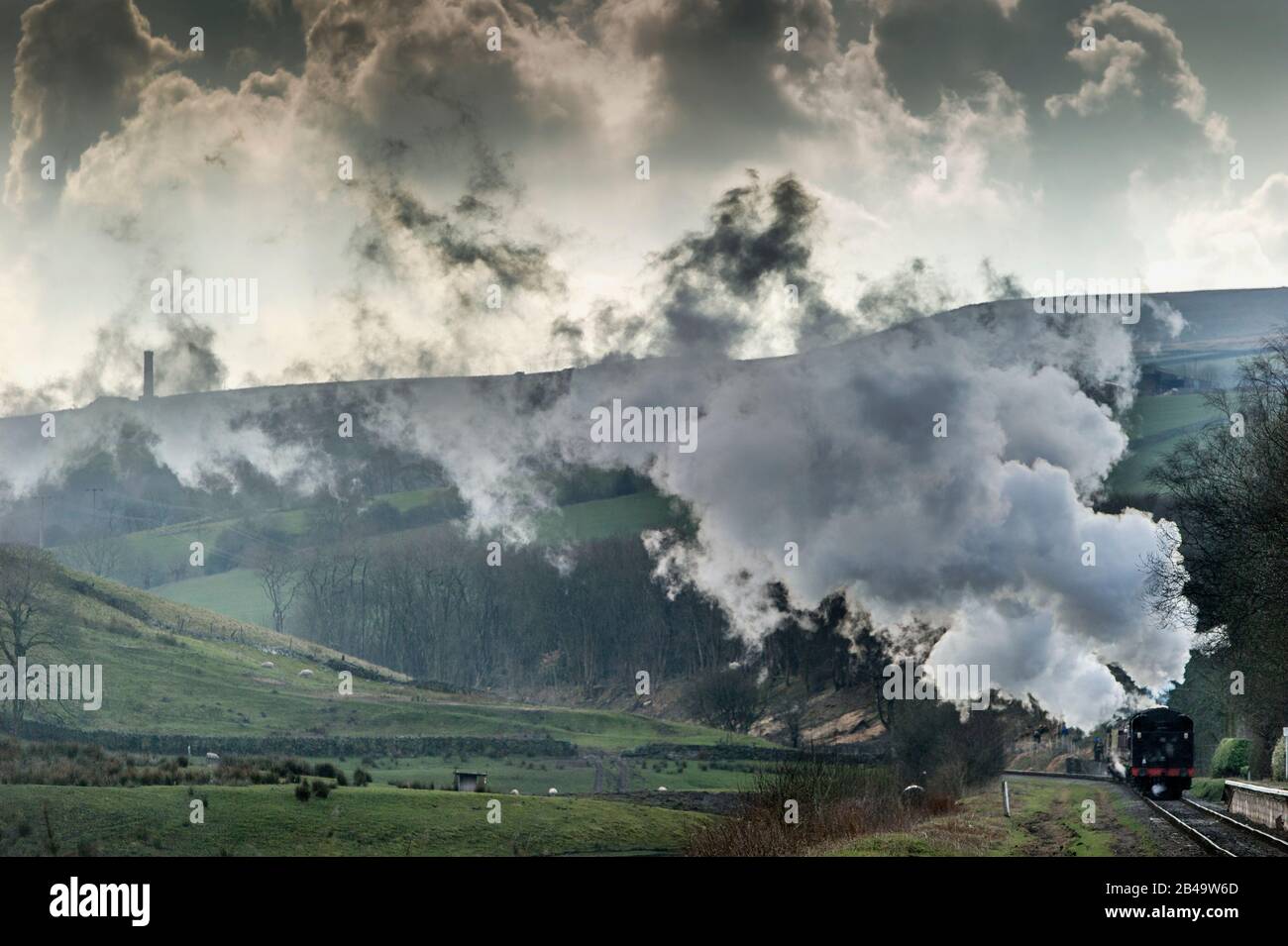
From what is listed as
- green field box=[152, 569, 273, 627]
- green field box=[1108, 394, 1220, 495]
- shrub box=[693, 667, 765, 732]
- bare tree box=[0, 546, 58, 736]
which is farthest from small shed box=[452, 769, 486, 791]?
green field box=[152, 569, 273, 627]

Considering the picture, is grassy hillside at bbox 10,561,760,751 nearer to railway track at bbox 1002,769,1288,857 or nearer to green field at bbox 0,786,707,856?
green field at bbox 0,786,707,856

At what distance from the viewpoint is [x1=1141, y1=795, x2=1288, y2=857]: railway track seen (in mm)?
35188

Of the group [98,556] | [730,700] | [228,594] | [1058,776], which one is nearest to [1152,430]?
[730,700]

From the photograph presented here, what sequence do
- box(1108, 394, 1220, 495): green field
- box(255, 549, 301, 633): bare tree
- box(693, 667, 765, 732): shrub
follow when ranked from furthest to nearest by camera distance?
box(255, 549, 301, 633): bare tree, box(693, 667, 765, 732): shrub, box(1108, 394, 1220, 495): green field

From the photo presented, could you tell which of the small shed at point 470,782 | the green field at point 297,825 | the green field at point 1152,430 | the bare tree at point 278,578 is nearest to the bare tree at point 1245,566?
the green field at point 297,825

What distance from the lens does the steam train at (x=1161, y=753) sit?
182 ft

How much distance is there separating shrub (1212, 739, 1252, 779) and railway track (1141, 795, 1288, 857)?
1000 cm

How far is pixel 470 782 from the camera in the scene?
7512 centimetres

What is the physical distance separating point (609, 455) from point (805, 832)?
5737 inches

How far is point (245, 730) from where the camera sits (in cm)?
10444

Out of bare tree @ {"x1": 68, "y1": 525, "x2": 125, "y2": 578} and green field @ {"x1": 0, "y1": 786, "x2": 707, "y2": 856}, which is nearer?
green field @ {"x1": 0, "y1": 786, "x2": 707, "y2": 856}

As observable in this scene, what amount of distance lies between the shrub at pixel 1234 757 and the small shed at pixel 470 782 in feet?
111

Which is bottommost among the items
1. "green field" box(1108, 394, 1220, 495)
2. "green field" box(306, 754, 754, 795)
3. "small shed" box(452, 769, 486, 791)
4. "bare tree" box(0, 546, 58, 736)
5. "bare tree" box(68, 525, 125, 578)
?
"green field" box(306, 754, 754, 795)
